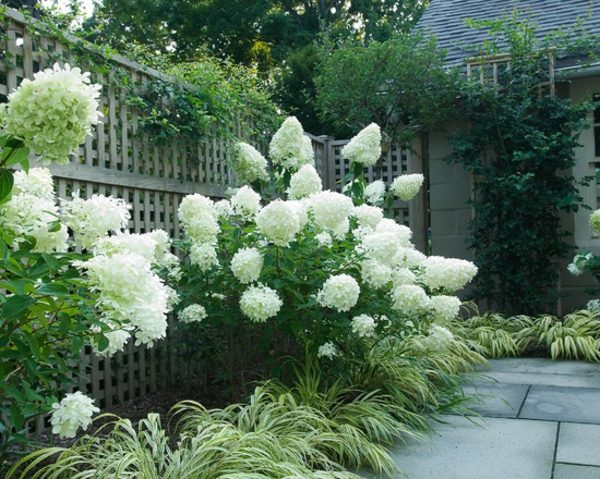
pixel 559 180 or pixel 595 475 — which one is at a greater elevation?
pixel 559 180

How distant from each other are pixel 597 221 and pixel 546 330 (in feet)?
3.62

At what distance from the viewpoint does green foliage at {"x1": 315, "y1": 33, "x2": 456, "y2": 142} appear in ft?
22.5

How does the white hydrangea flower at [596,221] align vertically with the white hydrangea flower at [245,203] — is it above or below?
below

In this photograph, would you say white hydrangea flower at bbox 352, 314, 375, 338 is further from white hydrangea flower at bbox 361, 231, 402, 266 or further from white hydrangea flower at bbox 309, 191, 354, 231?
white hydrangea flower at bbox 309, 191, 354, 231

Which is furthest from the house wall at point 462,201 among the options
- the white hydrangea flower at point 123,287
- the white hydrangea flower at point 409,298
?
the white hydrangea flower at point 123,287

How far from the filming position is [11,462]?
285 cm

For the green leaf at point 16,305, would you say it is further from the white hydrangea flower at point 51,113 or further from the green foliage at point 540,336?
the green foliage at point 540,336

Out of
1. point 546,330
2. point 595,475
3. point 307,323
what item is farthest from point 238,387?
point 546,330

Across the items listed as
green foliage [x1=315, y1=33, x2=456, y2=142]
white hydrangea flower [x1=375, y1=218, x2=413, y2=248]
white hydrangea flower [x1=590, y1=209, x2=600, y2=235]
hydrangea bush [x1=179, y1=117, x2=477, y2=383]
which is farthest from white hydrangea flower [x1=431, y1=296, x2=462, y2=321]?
green foliage [x1=315, y1=33, x2=456, y2=142]

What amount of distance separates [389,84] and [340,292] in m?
4.36

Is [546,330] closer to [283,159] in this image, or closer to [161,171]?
[283,159]

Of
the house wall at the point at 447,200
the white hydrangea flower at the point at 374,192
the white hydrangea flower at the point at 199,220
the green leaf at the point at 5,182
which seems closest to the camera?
the green leaf at the point at 5,182

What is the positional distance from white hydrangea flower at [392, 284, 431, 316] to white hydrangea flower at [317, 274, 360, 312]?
0.36m

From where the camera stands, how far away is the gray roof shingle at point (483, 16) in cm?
755
